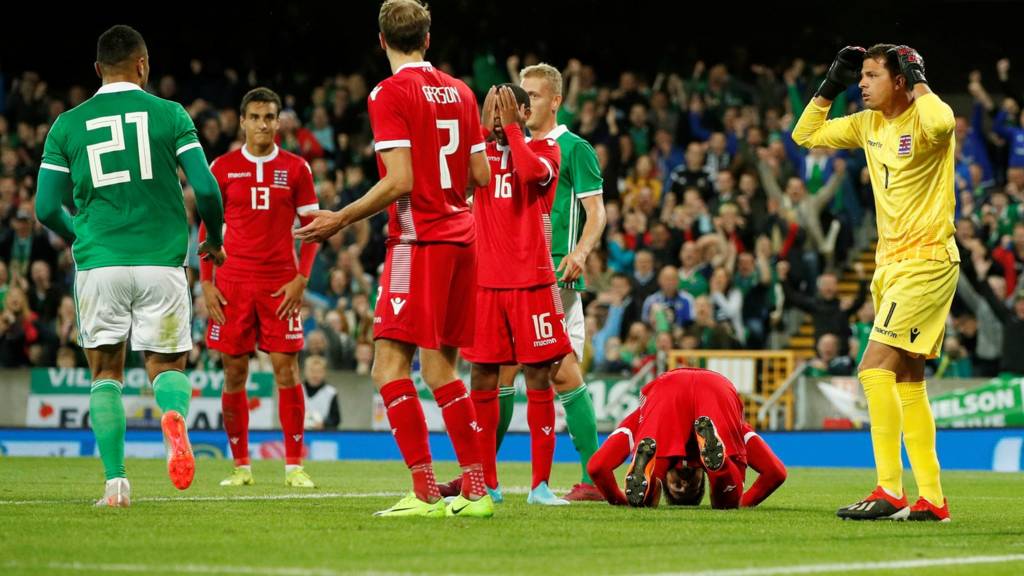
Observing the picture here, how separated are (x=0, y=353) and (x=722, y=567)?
54.0 feet

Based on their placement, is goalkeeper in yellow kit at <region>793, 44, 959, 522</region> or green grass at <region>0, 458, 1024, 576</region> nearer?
green grass at <region>0, 458, 1024, 576</region>

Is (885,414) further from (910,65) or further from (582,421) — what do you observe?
(582,421)

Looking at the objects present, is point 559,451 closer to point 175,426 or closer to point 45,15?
point 175,426

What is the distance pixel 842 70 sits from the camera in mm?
8195

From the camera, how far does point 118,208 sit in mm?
7727

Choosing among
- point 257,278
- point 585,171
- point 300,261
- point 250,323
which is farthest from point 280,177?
point 585,171

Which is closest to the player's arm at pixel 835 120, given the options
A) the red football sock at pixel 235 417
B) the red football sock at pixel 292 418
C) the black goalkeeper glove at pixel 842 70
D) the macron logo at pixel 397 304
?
the black goalkeeper glove at pixel 842 70

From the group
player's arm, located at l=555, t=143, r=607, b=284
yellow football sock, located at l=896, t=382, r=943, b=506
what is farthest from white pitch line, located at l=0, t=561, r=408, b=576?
player's arm, located at l=555, t=143, r=607, b=284

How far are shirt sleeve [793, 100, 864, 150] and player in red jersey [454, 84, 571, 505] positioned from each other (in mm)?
1397

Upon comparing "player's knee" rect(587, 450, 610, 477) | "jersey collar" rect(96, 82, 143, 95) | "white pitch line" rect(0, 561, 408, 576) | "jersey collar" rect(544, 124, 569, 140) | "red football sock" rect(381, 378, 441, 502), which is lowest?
"player's knee" rect(587, 450, 610, 477)

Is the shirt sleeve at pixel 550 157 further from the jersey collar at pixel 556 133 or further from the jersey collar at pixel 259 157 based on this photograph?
the jersey collar at pixel 259 157

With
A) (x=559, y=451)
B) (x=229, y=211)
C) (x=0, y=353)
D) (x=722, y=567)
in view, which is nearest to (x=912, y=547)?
(x=722, y=567)

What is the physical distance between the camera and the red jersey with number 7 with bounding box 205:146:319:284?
1067 cm

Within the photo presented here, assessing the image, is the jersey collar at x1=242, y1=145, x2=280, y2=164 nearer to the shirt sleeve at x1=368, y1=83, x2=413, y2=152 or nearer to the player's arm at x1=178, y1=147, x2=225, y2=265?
the player's arm at x1=178, y1=147, x2=225, y2=265
